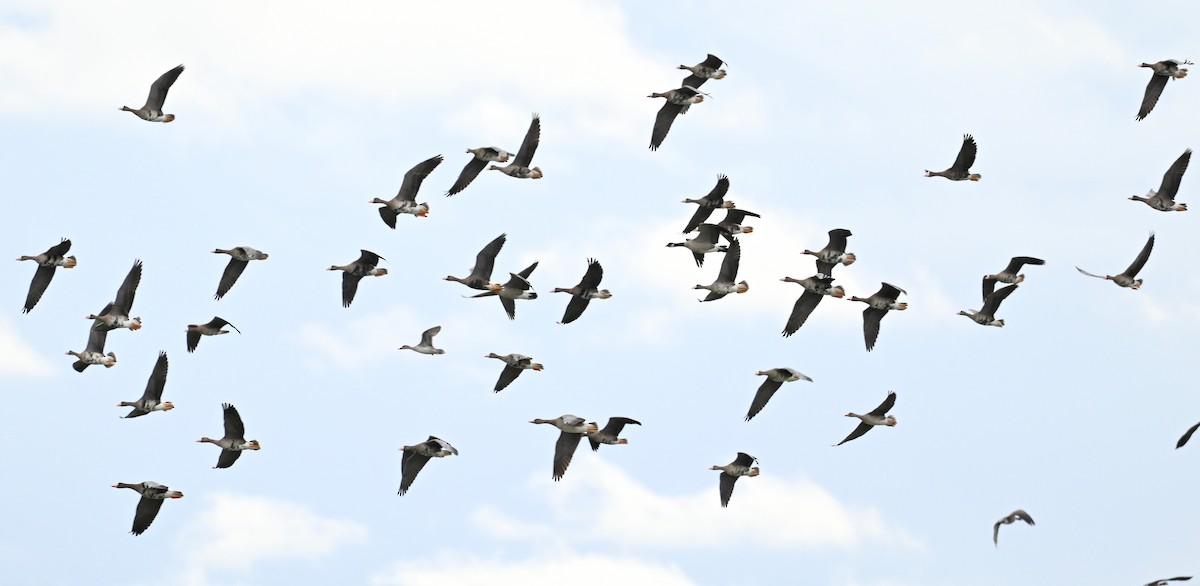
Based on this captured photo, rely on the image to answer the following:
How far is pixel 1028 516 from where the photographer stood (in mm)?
44156

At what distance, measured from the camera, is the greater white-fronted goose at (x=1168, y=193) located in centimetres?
5344

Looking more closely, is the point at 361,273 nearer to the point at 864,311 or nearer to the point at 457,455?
the point at 457,455

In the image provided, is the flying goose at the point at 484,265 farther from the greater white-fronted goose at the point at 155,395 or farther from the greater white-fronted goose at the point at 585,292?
the greater white-fronted goose at the point at 155,395

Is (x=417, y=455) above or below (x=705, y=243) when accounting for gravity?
below

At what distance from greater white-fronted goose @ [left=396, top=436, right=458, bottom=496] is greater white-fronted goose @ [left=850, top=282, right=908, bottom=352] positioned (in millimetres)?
13022

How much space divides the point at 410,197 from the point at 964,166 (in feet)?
52.2

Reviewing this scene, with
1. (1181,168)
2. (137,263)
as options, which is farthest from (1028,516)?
(137,263)

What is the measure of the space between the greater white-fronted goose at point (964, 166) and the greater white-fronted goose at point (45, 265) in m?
25.1

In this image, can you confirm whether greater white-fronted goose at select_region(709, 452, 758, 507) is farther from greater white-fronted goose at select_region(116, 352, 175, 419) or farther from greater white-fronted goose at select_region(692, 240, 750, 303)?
greater white-fronted goose at select_region(116, 352, 175, 419)

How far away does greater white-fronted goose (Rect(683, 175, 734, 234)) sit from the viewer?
53.8 metres

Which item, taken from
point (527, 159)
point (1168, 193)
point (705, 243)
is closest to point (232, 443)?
point (527, 159)

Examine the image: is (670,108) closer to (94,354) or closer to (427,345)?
(427,345)

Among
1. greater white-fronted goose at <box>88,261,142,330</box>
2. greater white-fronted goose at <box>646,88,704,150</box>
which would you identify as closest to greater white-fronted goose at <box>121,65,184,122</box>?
greater white-fronted goose at <box>88,261,142,330</box>

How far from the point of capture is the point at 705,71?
53.8 metres
